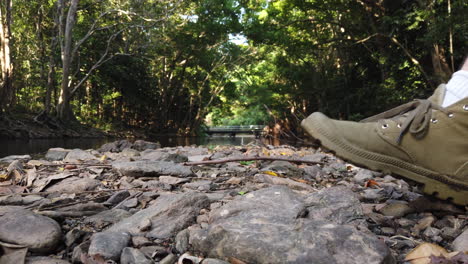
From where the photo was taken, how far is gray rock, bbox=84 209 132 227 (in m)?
1.26

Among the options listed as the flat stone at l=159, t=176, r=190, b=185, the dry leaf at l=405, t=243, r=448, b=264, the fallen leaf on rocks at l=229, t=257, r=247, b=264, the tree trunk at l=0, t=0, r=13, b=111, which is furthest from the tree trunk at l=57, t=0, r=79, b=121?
the dry leaf at l=405, t=243, r=448, b=264

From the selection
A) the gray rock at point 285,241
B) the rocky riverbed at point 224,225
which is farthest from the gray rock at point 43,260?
the gray rock at point 285,241

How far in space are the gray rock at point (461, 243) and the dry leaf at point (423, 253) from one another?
3.0 inches

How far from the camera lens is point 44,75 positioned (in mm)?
14641

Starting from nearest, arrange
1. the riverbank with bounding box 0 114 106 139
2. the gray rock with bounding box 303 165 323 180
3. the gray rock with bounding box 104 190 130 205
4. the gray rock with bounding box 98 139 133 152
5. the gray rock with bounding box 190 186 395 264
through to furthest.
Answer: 1. the gray rock with bounding box 190 186 395 264
2. the gray rock with bounding box 104 190 130 205
3. the gray rock with bounding box 303 165 323 180
4. the gray rock with bounding box 98 139 133 152
5. the riverbank with bounding box 0 114 106 139

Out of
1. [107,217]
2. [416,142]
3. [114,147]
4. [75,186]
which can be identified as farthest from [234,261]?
[114,147]

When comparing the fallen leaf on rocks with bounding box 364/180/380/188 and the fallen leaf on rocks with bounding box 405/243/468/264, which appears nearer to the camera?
the fallen leaf on rocks with bounding box 405/243/468/264

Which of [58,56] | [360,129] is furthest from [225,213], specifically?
[58,56]

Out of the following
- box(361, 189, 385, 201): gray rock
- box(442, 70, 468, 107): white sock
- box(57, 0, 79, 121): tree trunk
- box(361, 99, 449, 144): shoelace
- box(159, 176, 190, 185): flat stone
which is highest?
box(57, 0, 79, 121): tree trunk

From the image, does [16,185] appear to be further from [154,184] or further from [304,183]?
[304,183]

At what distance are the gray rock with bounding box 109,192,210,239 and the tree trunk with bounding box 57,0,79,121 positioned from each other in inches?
495

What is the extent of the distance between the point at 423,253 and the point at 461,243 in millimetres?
171

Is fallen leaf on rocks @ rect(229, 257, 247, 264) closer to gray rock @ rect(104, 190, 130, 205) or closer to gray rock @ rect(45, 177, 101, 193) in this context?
gray rock @ rect(104, 190, 130, 205)

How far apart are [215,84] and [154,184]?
18.4 metres
